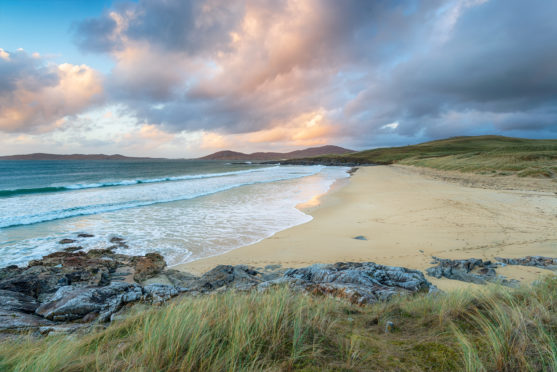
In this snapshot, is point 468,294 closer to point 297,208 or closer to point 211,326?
point 211,326

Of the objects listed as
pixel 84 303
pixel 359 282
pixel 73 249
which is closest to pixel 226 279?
pixel 84 303

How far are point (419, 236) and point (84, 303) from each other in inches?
382

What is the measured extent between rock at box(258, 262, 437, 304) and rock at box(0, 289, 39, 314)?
4215 mm

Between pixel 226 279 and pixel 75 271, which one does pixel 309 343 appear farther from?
pixel 75 271

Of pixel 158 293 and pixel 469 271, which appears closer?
pixel 158 293

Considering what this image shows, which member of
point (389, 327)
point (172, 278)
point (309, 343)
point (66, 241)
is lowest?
point (172, 278)

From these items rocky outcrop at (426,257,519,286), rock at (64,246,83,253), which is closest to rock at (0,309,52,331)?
rock at (64,246,83,253)

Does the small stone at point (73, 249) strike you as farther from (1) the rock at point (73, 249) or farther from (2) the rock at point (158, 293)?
(2) the rock at point (158, 293)

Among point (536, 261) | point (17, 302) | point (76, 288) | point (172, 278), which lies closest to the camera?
point (17, 302)

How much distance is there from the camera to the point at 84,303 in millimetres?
4277

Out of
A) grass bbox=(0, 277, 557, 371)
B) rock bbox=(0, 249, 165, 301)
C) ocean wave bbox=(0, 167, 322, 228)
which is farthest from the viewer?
ocean wave bbox=(0, 167, 322, 228)

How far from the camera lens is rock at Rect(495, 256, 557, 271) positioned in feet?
19.4

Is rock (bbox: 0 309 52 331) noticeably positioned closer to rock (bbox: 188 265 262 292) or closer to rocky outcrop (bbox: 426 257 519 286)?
rock (bbox: 188 265 262 292)

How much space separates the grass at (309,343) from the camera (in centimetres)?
194
